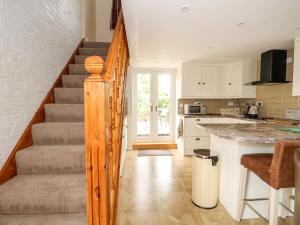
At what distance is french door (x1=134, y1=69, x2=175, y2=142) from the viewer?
5.10 m

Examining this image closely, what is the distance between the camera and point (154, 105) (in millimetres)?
5156

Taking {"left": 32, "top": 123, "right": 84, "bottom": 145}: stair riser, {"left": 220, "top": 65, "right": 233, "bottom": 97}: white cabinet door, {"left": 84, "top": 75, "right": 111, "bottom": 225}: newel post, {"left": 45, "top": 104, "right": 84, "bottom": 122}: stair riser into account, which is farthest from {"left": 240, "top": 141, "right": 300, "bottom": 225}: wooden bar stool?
{"left": 220, "top": 65, "right": 233, "bottom": 97}: white cabinet door

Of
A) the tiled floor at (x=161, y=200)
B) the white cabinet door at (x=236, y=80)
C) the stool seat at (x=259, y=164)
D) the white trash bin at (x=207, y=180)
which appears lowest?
the tiled floor at (x=161, y=200)

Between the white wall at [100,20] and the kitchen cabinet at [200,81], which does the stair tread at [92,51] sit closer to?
the white wall at [100,20]

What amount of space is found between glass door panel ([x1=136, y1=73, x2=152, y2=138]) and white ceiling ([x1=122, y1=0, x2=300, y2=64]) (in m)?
1.63

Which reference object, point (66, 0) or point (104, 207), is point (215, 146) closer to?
point (104, 207)

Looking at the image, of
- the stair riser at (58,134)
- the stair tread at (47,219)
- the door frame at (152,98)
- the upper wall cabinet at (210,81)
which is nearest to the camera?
the stair tread at (47,219)

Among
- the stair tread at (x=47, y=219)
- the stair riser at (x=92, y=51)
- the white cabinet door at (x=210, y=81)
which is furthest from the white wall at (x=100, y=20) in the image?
the stair tread at (x=47, y=219)

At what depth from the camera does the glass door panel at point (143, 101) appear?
16.7ft

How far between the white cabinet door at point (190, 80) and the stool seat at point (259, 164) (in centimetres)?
283

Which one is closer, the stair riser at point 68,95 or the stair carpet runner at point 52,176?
the stair carpet runner at point 52,176

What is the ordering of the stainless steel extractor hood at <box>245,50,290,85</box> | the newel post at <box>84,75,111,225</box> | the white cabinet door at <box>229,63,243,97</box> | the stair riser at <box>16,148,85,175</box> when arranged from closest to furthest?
the newel post at <box>84,75,111,225</box>
the stair riser at <box>16,148,85,175</box>
the stainless steel extractor hood at <box>245,50,290,85</box>
the white cabinet door at <box>229,63,243,97</box>

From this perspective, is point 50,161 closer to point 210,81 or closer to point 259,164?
point 259,164

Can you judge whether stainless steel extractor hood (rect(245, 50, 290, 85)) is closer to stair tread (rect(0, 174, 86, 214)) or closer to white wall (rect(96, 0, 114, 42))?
stair tread (rect(0, 174, 86, 214))
